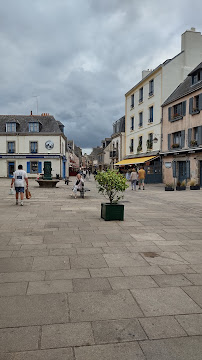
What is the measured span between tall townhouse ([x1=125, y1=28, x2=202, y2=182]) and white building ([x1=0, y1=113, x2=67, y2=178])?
12779 millimetres

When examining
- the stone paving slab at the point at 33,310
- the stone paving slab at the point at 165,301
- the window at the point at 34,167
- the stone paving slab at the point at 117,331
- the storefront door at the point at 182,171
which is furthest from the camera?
the window at the point at 34,167

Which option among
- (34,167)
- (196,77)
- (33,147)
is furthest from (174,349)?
(34,167)

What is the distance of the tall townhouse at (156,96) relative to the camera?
2641 cm

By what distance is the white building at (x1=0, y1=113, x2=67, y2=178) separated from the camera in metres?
39.2

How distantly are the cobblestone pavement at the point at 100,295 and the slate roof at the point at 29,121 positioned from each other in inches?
1375

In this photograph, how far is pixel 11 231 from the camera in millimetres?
6359

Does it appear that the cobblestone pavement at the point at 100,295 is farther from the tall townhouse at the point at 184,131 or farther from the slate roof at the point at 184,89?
the slate roof at the point at 184,89

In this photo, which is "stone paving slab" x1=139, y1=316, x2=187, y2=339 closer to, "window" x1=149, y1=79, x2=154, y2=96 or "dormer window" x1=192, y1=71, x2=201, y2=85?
"dormer window" x1=192, y1=71, x2=201, y2=85

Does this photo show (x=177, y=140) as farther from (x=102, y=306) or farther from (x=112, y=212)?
(x=102, y=306)

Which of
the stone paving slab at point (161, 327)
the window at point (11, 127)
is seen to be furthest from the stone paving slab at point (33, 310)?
the window at point (11, 127)

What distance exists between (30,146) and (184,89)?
2380 cm

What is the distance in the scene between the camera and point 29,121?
39.4m

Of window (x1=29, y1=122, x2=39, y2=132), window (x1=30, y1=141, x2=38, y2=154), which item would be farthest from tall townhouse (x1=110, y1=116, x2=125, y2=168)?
window (x1=29, y1=122, x2=39, y2=132)

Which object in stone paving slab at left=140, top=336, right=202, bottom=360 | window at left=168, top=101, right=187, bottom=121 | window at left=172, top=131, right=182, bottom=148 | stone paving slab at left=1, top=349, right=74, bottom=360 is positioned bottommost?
stone paving slab at left=140, top=336, right=202, bottom=360
